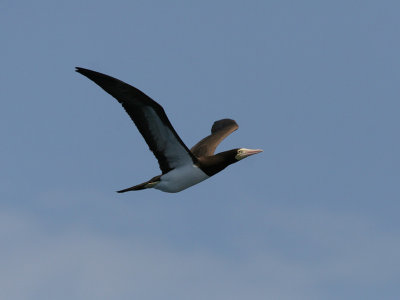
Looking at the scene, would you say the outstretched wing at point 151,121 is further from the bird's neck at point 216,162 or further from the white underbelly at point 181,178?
the bird's neck at point 216,162

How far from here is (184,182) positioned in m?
18.6

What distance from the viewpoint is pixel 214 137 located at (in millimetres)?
22328

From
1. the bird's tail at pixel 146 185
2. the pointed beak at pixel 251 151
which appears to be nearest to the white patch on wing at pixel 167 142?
the bird's tail at pixel 146 185

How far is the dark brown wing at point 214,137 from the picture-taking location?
70.0 feet

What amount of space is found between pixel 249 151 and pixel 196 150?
2691 millimetres

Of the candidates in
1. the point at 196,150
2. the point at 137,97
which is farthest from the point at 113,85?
the point at 196,150

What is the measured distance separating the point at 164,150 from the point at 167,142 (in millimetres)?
322

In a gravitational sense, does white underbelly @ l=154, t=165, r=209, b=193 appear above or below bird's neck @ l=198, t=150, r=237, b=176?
below

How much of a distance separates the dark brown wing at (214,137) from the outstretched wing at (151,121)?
2.78 metres

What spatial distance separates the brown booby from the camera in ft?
54.4

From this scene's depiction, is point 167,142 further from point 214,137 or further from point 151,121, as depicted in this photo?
point 214,137

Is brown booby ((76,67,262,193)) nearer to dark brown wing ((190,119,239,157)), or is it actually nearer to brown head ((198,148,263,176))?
brown head ((198,148,263,176))

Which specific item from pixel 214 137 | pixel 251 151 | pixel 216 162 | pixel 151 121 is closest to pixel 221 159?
pixel 216 162

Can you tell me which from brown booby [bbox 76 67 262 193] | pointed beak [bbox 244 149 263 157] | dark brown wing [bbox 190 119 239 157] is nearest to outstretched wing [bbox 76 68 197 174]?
brown booby [bbox 76 67 262 193]
